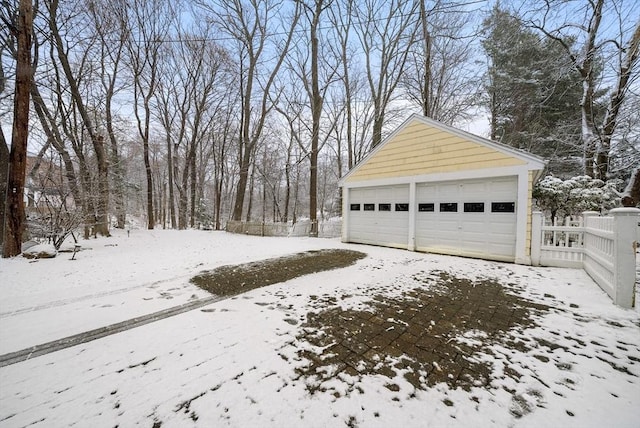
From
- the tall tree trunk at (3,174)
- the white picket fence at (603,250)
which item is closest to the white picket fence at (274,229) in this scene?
the tall tree trunk at (3,174)

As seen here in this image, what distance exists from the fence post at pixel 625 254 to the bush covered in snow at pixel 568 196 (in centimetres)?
438

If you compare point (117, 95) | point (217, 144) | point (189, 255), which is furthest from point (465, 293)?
point (217, 144)

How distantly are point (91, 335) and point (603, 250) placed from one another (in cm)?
697

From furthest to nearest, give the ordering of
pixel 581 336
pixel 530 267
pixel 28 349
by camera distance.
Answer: pixel 530 267 < pixel 581 336 < pixel 28 349

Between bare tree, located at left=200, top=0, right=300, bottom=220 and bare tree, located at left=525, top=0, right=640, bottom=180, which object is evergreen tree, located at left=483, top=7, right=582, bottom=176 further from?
bare tree, located at left=200, top=0, right=300, bottom=220

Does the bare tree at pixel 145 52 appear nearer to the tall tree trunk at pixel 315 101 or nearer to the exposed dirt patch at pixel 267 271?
the tall tree trunk at pixel 315 101

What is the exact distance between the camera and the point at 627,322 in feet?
9.28

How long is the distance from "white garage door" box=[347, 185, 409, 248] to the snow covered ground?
3.96 metres

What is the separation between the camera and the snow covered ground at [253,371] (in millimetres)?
1556

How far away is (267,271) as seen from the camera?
5016 millimetres

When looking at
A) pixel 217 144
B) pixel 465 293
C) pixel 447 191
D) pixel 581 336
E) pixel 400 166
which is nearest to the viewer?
pixel 581 336

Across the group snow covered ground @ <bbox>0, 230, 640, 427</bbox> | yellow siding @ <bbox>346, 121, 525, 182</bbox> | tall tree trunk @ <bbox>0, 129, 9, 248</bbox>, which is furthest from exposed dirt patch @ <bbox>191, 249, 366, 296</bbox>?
tall tree trunk @ <bbox>0, 129, 9, 248</bbox>

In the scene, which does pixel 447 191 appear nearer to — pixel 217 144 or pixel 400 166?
pixel 400 166

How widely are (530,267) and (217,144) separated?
871 inches
